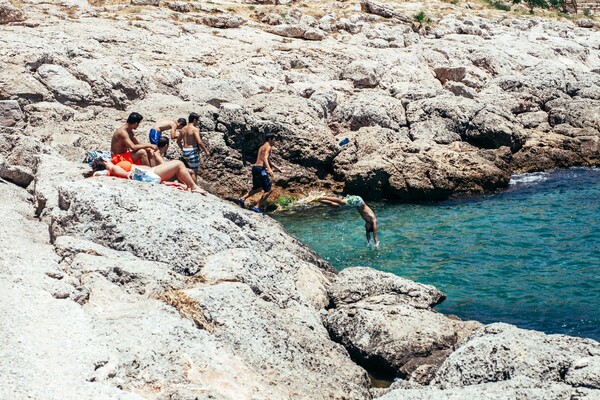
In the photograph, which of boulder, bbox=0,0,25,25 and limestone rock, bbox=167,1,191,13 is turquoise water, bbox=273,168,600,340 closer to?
boulder, bbox=0,0,25,25

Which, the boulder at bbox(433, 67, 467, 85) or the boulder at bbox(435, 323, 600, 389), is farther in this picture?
the boulder at bbox(433, 67, 467, 85)

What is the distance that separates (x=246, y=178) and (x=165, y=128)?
148 inches

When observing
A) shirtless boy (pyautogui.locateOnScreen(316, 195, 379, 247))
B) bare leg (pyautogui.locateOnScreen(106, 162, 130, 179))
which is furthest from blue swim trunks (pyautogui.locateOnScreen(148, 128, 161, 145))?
shirtless boy (pyautogui.locateOnScreen(316, 195, 379, 247))

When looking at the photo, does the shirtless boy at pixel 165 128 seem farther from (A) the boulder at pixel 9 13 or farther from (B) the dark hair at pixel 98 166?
(A) the boulder at pixel 9 13

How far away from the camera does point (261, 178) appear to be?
698 inches

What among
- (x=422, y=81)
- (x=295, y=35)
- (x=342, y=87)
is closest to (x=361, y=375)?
(x=342, y=87)

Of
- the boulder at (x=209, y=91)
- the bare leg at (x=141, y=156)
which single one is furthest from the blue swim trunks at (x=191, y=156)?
the boulder at (x=209, y=91)

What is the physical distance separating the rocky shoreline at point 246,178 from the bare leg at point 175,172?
3.20ft

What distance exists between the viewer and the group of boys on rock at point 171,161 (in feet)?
42.4

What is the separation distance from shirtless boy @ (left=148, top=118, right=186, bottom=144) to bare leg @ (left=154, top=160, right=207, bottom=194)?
181 inches

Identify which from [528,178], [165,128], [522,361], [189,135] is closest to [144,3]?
[165,128]

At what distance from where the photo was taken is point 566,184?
2317cm

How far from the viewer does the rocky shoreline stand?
7.41 m

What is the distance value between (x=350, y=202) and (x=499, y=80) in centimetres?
1558
